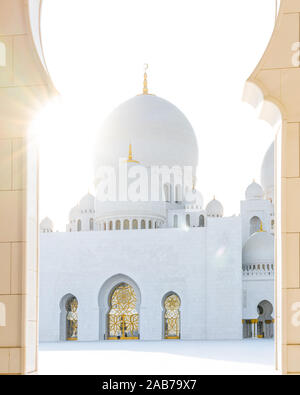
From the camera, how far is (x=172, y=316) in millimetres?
19672

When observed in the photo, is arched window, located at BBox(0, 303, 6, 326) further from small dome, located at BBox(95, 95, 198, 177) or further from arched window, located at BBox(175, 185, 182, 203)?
arched window, located at BBox(175, 185, 182, 203)

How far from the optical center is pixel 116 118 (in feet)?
83.8

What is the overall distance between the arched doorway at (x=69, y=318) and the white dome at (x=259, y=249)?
6.35m

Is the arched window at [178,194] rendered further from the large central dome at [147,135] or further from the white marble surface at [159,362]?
the white marble surface at [159,362]

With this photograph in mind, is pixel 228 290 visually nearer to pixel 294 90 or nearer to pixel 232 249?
pixel 232 249

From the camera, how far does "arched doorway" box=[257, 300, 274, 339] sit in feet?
67.1

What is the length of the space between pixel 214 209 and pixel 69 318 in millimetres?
8302

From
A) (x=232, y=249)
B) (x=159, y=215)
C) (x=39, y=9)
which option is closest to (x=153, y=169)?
(x=159, y=215)

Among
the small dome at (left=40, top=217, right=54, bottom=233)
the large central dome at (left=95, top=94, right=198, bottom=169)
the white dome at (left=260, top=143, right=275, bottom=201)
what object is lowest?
the small dome at (left=40, top=217, right=54, bottom=233)

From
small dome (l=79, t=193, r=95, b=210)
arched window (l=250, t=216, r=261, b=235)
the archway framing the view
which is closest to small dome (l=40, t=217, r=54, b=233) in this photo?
small dome (l=79, t=193, r=95, b=210)

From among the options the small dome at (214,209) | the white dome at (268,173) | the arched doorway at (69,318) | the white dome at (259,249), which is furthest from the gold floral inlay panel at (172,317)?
the white dome at (268,173)

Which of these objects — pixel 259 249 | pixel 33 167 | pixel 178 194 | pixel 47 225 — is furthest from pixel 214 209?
pixel 33 167

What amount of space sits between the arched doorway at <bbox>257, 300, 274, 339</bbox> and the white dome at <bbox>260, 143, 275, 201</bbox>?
7611 mm

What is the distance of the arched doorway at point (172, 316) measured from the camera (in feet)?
63.8
